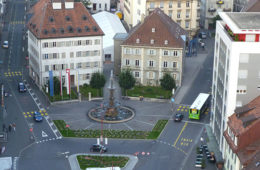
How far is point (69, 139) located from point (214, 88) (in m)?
35.3

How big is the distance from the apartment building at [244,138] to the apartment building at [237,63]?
117 inches

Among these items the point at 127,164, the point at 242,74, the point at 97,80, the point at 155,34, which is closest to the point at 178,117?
the point at 127,164

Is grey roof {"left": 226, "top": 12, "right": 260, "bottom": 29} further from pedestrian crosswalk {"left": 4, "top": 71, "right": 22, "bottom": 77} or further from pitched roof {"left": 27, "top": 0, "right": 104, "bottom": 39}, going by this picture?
pedestrian crosswalk {"left": 4, "top": 71, "right": 22, "bottom": 77}

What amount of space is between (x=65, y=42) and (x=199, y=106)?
43317 millimetres

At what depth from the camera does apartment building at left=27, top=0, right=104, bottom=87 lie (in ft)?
571

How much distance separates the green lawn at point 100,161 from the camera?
131625 millimetres

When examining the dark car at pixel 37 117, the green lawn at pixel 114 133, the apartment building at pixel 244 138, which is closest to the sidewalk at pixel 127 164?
the green lawn at pixel 114 133

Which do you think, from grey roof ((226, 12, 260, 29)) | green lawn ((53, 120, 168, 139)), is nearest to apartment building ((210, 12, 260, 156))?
grey roof ((226, 12, 260, 29))

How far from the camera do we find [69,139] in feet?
477

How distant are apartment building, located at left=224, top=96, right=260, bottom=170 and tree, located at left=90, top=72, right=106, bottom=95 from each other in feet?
176

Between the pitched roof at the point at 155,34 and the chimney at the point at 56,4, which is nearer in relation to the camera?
the chimney at the point at 56,4

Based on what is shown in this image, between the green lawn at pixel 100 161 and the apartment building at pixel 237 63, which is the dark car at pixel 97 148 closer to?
the green lawn at pixel 100 161

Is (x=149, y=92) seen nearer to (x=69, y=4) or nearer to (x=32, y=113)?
(x=69, y=4)

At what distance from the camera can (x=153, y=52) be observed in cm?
17888
